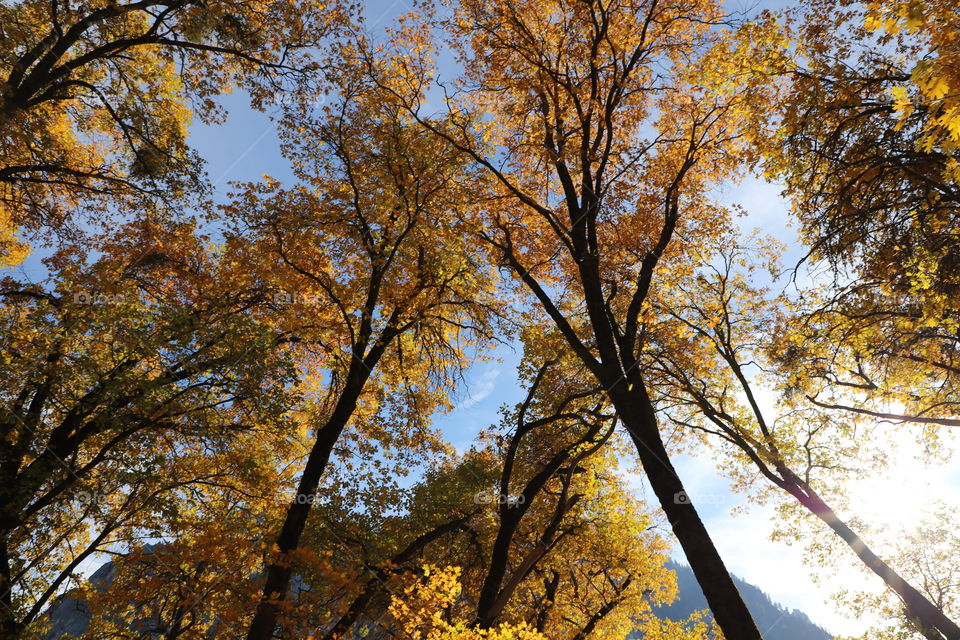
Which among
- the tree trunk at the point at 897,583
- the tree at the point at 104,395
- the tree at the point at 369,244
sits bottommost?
the tree trunk at the point at 897,583

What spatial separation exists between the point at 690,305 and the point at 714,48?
9686 millimetres

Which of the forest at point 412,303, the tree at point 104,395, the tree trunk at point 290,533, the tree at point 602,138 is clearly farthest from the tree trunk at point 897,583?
the tree at point 104,395

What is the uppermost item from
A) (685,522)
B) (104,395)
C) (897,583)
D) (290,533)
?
(104,395)

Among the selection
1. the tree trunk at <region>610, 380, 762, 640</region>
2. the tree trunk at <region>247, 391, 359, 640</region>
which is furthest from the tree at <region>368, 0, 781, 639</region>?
the tree trunk at <region>247, 391, 359, 640</region>

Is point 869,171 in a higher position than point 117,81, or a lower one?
lower

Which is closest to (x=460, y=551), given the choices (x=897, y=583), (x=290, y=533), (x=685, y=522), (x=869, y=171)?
(x=290, y=533)

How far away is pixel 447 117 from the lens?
11.6m

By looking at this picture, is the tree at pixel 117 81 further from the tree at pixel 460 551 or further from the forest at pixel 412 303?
the tree at pixel 460 551

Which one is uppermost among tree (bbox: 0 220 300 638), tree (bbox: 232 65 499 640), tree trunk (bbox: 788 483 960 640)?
tree (bbox: 232 65 499 640)

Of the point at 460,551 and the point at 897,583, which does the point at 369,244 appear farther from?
the point at 897,583

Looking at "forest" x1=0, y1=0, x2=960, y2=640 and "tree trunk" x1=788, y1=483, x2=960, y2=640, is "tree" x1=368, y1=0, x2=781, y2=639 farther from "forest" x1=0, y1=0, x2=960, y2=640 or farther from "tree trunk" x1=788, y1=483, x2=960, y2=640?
"tree trunk" x1=788, y1=483, x2=960, y2=640

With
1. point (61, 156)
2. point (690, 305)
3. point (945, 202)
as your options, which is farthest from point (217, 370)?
point (690, 305)

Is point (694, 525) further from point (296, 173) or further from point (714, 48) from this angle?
point (296, 173)

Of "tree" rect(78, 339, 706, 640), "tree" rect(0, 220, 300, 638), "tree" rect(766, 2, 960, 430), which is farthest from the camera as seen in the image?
"tree" rect(78, 339, 706, 640)
